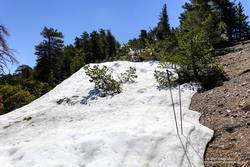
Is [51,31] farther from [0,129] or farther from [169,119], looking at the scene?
[169,119]

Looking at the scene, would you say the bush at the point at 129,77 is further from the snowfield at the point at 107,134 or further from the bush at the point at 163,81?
the snowfield at the point at 107,134

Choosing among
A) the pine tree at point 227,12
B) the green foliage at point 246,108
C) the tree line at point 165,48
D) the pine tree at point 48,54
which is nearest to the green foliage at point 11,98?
the tree line at point 165,48

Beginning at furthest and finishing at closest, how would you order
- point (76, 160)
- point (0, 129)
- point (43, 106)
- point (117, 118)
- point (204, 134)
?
1. point (43, 106)
2. point (0, 129)
3. point (117, 118)
4. point (204, 134)
5. point (76, 160)

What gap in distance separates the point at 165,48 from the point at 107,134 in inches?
382

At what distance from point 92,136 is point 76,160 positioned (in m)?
1.00

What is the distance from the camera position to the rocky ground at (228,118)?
5.02m

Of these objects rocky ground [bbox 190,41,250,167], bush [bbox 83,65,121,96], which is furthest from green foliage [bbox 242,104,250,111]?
bush [bbox 83,65,121,96]

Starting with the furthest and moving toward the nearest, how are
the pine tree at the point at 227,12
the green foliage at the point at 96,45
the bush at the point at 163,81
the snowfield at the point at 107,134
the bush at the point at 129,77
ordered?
the green foliage at the point at 96,45, the pine tree at the point at 227,12, the bush at the point at 129,77, the bush at the point at 163,81, the snowfield at the point at 107,134

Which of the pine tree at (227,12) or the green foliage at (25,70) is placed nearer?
the pine tree at (227,12)

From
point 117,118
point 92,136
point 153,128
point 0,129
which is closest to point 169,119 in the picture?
point 153,128

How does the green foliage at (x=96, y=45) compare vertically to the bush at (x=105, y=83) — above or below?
above

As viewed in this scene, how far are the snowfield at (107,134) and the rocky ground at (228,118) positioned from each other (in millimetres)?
284

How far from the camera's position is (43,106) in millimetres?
10234

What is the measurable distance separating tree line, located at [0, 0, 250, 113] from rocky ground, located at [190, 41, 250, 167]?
125cm
